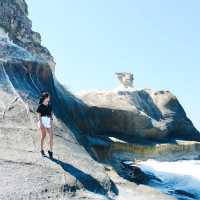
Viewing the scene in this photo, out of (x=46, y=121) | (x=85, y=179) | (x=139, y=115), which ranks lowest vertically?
(x=85, y=179)

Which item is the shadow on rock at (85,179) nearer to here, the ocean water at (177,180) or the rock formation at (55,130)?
the rock formation at (55,130)

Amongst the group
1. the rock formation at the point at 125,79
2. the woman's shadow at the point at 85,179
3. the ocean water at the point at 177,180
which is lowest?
the ocean water at the point at 177,180

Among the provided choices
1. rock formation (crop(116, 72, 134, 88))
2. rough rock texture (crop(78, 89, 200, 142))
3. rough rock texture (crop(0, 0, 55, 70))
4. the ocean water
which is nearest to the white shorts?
the ocean water

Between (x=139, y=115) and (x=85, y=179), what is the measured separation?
18425mm

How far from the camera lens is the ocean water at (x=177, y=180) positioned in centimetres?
1775

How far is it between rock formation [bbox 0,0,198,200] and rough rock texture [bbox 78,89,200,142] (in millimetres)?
65

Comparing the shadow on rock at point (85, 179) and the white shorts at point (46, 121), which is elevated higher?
the white shorts at point (46, 121)

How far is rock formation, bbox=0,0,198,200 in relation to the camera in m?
11.9

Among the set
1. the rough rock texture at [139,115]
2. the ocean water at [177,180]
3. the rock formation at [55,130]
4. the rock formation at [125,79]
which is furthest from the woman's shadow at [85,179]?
the rock formation at [125,79]

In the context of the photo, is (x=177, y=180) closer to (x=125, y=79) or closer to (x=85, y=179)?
(x=85, y=179)

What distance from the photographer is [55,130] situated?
1686 centimetres

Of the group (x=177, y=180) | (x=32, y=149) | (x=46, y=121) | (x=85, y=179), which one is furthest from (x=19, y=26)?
(x=85, y=179)

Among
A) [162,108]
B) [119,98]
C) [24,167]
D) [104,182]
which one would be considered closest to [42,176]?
[24,167]

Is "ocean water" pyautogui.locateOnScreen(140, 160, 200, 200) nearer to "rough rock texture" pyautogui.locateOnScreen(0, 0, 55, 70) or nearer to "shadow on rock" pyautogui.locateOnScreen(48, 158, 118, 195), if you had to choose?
"shadow on rock" pyautogui.locateOnScreen(48, 158, 118, 195)
